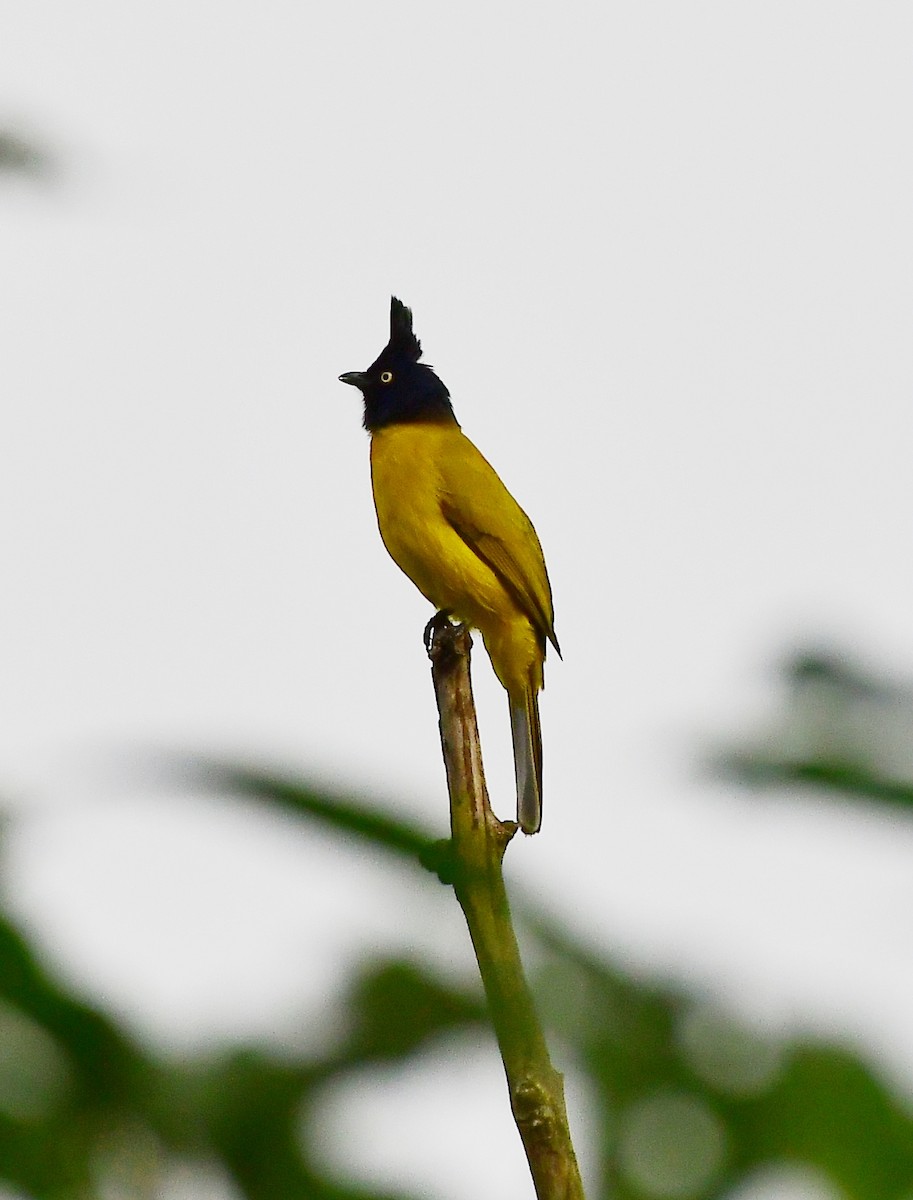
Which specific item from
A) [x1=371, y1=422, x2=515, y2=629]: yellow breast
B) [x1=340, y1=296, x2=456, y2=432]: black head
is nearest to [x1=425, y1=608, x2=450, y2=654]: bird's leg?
[x1=371, y1=422, x2=515, y2=629]: yellow breast

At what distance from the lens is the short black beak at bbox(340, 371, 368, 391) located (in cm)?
710

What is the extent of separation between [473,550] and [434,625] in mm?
1392

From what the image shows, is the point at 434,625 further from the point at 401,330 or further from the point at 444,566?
the point at 401,330

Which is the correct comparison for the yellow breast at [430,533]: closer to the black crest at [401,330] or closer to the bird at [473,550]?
the bird at [473,550]

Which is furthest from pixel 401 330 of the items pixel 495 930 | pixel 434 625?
pixel 495 930

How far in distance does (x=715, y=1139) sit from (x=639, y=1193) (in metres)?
0.04

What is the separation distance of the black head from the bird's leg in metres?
1.27

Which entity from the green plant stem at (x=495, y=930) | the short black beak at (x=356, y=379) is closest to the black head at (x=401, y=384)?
the short black beak at (x=356, y=379)

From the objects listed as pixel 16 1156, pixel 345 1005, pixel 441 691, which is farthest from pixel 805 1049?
pixel 441 691

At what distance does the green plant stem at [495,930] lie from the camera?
2.25 ft

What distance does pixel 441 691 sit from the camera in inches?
135

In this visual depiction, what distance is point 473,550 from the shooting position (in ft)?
20.2

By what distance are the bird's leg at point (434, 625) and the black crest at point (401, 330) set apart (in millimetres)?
1614

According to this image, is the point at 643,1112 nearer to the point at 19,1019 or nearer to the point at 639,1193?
the point at 639,1193
